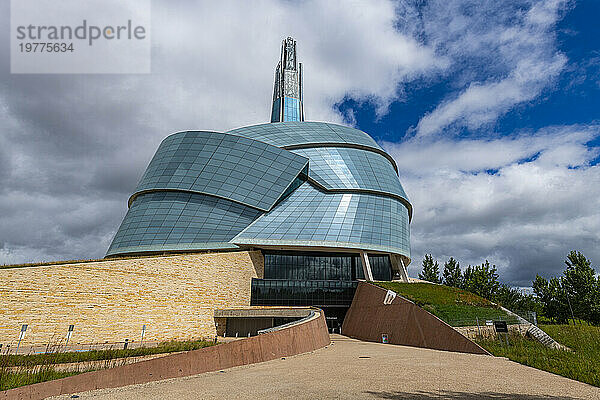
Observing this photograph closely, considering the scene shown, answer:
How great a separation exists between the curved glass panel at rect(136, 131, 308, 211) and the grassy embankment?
87.1ft

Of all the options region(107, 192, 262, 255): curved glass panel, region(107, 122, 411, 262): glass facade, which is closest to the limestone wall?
region(107, 192, 262, 255): curved glass panel

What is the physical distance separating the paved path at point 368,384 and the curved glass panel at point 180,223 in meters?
26.2

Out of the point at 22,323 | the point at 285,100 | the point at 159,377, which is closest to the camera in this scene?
the point at 159,377

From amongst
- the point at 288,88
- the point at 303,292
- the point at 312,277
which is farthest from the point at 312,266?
the point at 288,88

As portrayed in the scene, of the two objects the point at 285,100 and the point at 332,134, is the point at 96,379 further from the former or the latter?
the point at 285,100

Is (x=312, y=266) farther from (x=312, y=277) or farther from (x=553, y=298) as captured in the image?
(x=553, y=298)

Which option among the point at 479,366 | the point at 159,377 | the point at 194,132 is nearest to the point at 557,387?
the point at 479,366

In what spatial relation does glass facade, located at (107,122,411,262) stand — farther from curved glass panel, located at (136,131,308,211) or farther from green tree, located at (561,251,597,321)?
green tree, located at (561,251,597,321)

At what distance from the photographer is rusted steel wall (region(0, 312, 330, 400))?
379 inches

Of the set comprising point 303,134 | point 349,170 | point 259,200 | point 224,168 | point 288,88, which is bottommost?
point 259,200

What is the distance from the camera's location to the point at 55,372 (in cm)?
1098

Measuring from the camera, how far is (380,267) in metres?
44.8

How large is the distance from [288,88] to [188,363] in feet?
229

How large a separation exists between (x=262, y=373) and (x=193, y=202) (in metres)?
31.3
